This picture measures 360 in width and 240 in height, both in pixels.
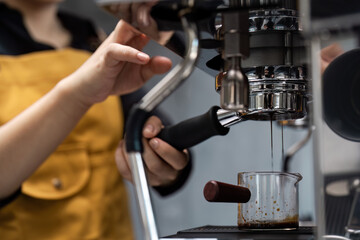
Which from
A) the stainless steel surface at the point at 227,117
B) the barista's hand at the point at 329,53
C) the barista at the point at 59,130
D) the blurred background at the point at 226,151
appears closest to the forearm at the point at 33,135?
the barista at the point at 59,130

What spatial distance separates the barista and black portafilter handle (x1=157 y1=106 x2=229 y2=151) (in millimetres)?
39

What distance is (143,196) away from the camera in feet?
1.31

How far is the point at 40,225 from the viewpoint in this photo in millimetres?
832

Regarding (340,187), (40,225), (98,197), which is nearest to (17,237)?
(40,225)

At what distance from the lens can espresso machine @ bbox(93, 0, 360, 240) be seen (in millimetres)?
367

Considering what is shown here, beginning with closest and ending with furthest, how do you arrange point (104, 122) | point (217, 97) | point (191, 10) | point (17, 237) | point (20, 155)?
point (191, 10), point (217, 97), point (20, 155), point (17, 237), point (104, 122)

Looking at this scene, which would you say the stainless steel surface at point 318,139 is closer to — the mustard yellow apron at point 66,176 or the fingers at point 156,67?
the fingers at point 156,67

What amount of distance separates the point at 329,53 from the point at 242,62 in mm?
78

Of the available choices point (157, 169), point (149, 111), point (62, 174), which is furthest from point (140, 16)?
point (62, 174)

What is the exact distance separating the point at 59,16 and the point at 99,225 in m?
0.39

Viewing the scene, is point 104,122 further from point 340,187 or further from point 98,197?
point 340,187

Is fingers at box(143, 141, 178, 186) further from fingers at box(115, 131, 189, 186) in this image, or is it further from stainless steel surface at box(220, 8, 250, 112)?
stainless steel surface at box(220, 8, 250, 112)

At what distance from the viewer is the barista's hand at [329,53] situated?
0.38 metres

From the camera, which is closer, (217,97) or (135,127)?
(135,127)
